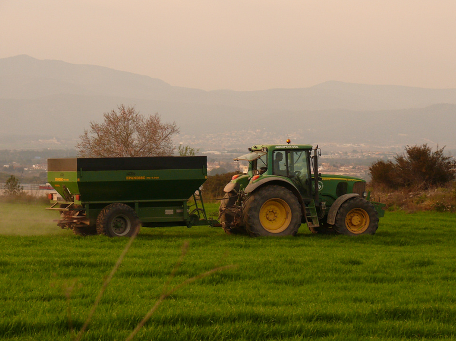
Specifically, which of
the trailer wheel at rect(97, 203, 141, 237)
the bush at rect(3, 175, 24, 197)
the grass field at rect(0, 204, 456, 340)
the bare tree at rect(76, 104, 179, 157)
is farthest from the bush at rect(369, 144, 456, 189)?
the bush at rect(3, 175, 24, 197)

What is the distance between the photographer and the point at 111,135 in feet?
150

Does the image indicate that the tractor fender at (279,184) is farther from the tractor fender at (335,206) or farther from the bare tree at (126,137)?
the bare tree at (126,137)

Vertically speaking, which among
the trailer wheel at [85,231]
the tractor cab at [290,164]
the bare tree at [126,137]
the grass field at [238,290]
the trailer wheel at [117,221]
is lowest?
the grass field at [238,290]

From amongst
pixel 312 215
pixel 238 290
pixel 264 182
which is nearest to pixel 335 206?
pixel 312 215

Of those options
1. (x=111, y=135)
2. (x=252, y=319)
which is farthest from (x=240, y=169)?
(x=111, y=135)

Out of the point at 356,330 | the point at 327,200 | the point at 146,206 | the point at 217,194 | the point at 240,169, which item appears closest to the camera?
the point at 356,330

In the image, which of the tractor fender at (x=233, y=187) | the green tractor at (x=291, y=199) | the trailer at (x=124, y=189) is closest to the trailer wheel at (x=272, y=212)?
the green tractor at (x=291, y=199)

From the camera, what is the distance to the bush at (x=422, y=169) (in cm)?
3136

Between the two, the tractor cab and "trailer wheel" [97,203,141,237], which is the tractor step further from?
"trailer wheel" [97,203,141,237]

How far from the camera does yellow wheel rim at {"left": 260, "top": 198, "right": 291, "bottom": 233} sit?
48.3ft

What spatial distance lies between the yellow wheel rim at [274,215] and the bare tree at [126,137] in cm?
3022

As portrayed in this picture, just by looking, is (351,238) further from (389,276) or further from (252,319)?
(252,319)

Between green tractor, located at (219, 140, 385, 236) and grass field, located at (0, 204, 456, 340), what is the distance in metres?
1.01

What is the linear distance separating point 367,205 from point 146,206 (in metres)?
6.21
